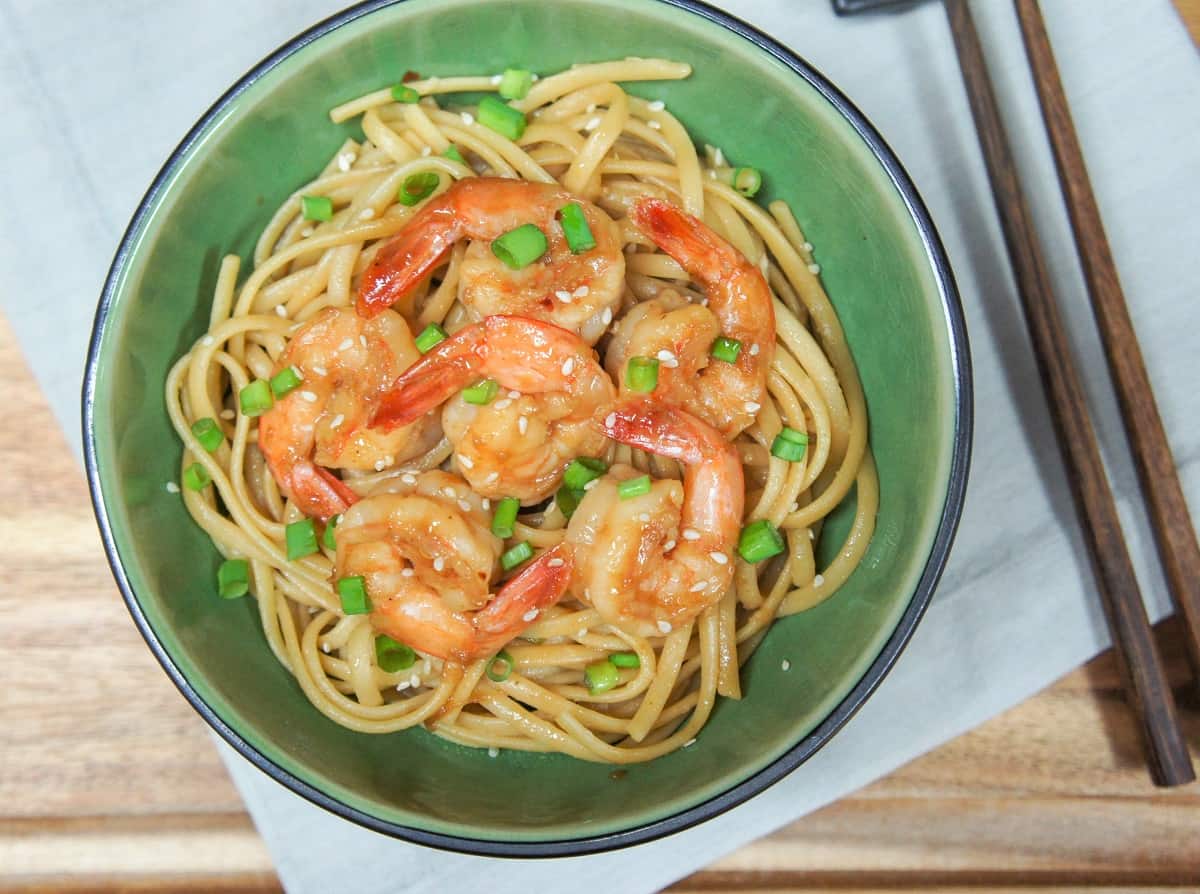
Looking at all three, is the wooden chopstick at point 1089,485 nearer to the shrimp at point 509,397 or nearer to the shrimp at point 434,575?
the shrimp at point 509,397

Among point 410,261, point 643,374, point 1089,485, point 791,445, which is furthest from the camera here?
point 1089,485

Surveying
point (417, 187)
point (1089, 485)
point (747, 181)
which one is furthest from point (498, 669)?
point (1089, 485)

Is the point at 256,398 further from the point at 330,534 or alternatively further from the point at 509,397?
the point at 509,397

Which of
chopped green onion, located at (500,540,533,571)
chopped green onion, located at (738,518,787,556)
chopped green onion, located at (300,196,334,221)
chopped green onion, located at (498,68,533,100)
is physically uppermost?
chopped green onion, located at (498,68,533,100)

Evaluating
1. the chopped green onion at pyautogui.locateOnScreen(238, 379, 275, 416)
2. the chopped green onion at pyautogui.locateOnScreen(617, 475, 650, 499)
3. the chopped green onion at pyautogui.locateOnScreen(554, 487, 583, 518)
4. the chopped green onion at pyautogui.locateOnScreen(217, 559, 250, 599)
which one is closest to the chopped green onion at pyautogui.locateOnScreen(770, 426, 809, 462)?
the chopped green onion at pyautogui.locateOnScreen(617, 475, 650, 499)

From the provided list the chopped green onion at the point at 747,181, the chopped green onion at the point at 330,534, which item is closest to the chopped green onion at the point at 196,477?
the chopped green onion at the point at 330,534

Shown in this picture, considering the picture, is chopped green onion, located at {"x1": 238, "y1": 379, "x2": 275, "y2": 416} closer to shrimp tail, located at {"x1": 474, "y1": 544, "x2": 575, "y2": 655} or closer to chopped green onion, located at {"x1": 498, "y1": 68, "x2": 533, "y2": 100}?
shrimp tail, located at {"x1": 474, "y1": 544, "x2": 575, "y2": 655}
